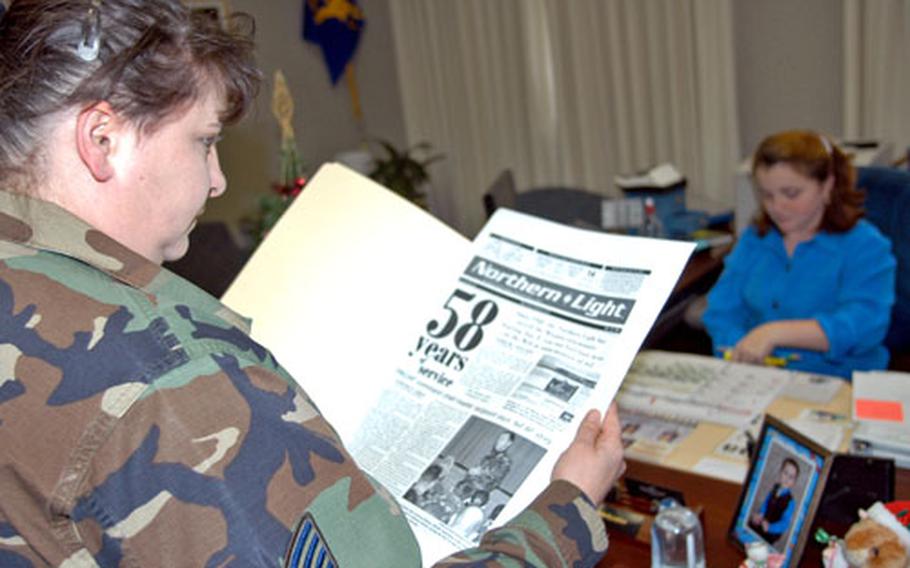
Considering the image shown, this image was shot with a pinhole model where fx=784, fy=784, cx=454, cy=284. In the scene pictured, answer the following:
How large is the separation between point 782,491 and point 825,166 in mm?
1164

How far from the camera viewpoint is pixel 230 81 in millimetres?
639

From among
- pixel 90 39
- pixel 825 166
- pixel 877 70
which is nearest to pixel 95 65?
pixel 90 39

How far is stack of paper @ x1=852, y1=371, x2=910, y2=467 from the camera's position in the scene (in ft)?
4.15

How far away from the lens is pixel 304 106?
16.0 ft

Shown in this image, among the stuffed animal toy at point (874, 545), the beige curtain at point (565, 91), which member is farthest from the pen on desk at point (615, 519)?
the beige curtain at point (565, 91)

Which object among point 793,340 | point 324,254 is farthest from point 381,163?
point 324,254

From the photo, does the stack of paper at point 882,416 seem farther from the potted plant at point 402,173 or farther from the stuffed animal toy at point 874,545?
the potted plant at point 402,173

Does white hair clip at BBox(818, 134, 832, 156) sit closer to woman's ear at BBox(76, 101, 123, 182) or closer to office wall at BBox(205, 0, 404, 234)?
woman's ear at BBox(76, 101, 123, 182)

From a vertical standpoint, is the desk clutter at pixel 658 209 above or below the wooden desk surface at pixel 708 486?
above

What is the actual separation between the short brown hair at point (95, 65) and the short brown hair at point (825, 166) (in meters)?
1.74

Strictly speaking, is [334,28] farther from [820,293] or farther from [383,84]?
[820,293]

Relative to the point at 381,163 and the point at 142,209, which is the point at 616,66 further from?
the point at 142,209

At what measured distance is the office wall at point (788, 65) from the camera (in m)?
3.87

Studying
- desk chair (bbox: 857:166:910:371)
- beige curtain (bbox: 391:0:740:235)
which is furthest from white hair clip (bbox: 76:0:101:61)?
beige curtain (bbox: 391:0:740:235)
